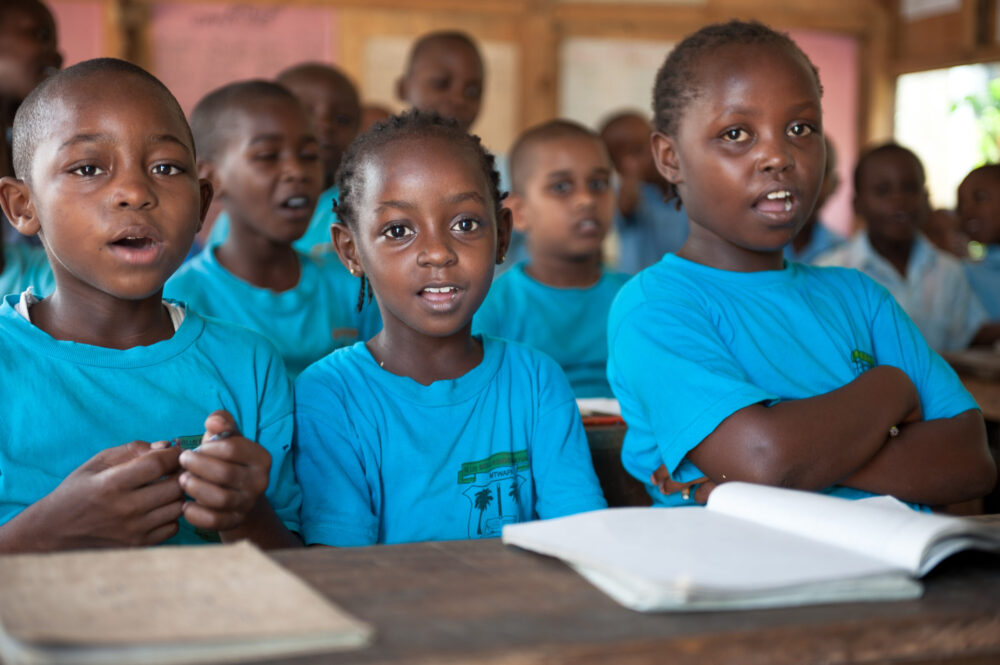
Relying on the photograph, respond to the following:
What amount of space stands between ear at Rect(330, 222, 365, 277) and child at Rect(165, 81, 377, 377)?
2.49 ft

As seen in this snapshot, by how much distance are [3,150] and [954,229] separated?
5.12 meters

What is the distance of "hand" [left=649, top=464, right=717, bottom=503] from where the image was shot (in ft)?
5.16

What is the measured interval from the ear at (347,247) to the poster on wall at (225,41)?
4923mm

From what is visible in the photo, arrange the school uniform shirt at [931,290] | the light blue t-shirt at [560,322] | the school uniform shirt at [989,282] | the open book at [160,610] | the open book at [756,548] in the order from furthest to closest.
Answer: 1. the school uniform shirt at [989,282]
2. the school uniform shirt at [931,290]
3. the light blue t-shirt at [560,322]
4. the open book at [756,548]
5. the open book at [160,610]

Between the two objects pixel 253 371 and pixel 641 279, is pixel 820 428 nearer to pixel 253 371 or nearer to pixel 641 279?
pixel 641 279

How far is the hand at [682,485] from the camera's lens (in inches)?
61.9

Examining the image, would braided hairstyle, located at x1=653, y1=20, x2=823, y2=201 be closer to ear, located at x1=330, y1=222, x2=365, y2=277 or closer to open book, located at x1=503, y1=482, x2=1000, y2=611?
ear, located at x1=330, y1=222, x2=365, y2=277

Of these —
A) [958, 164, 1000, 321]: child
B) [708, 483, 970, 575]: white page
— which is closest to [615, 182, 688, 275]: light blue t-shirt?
[958, 164, 1000, 321]: child

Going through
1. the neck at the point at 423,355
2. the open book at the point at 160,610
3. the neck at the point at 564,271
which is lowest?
the open book at the point at 160,610

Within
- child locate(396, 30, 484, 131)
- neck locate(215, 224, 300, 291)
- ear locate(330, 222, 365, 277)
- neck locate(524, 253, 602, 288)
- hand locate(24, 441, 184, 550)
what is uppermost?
child locate(396, 30, 484, 131)

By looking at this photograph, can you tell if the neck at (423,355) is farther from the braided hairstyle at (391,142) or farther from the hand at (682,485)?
the hand at (682,485)

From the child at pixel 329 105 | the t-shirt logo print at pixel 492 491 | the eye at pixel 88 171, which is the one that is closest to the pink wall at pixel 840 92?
the child at pixel 329 105

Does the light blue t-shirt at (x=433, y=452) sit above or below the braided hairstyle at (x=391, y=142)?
below

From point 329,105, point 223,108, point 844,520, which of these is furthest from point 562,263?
point 844,520
